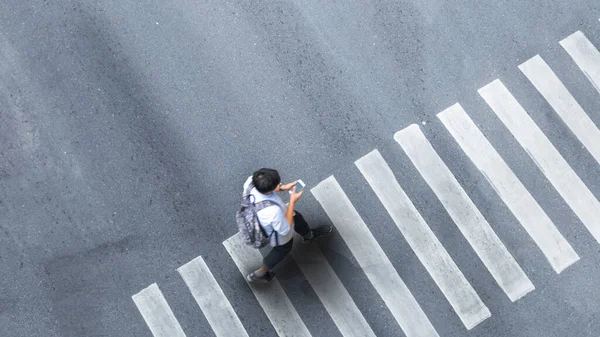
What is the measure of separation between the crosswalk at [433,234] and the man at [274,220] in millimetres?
423

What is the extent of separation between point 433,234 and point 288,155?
85.1 inches

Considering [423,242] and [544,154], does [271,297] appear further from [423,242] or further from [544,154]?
[544,154]

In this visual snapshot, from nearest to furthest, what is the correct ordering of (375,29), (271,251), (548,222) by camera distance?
(271,251)
(548,222)
(375,29)

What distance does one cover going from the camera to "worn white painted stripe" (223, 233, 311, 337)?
790cm

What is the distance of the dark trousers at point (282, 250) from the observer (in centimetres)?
745

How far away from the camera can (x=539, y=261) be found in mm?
8070

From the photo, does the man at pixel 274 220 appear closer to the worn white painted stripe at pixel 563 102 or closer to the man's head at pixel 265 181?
the man's head at pixel 265 181

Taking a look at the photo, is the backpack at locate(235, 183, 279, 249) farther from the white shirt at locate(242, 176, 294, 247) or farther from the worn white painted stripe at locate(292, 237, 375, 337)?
the worn white painted stripe at locate(292, 237, 375, 337)

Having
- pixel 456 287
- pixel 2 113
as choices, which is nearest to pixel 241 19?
pixel 2 113

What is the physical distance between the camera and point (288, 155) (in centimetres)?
844

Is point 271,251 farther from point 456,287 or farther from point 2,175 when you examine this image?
point 2,175

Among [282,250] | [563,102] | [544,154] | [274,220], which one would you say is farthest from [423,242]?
[563,102]

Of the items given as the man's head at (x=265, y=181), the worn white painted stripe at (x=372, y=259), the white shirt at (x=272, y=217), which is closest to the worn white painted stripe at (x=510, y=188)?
the worn white painted stripe at (x=372, y=259)

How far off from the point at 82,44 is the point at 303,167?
11.7ft
